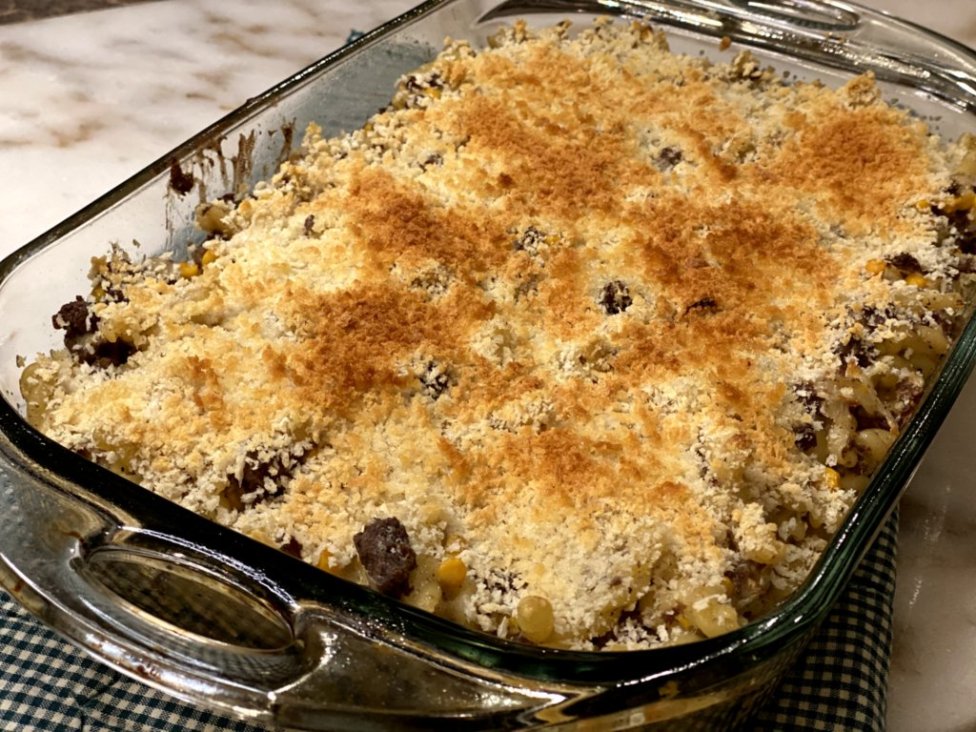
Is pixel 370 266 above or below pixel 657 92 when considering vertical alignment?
below

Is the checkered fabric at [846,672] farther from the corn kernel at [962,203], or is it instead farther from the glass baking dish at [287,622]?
the corn kernel at [962,203]

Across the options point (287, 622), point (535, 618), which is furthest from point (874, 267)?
point (287, 622)

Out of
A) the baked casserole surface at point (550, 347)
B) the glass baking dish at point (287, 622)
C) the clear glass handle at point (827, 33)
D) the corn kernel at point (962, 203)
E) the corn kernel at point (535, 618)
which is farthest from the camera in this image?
the clear glass handle at point (827, 33)

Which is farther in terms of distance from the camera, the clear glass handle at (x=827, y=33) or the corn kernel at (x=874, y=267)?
the clear glass handle at (x=827, y=33)

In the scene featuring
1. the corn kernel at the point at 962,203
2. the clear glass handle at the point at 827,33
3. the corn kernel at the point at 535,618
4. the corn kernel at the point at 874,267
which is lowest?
the corn kernel at the point at 535,618

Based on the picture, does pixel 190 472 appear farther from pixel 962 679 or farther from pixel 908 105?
pixel 908 105

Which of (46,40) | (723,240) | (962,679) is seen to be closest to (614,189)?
(723,240)

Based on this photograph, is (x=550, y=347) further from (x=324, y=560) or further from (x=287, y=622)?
(x=287, y=622)

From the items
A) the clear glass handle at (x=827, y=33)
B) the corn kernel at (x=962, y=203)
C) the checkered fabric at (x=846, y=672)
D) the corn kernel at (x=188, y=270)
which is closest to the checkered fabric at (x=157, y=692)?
the checkered fabric at (x=846, y=672)

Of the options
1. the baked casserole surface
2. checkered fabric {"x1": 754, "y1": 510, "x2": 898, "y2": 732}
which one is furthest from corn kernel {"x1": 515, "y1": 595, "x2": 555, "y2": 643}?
checkered fabric {"x1": 754, "y1": 510, "x2": 898, "y2": 732}
